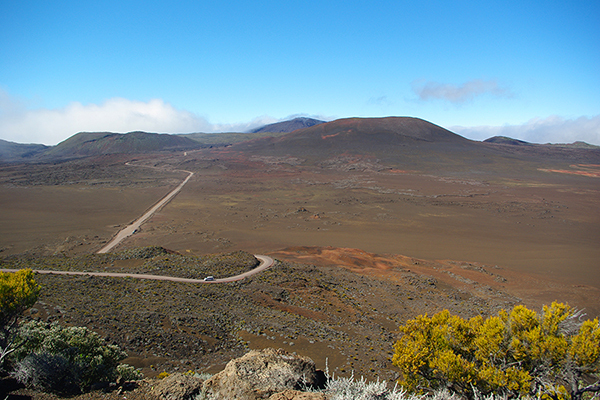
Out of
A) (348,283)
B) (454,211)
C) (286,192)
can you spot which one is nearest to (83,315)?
(348,283)

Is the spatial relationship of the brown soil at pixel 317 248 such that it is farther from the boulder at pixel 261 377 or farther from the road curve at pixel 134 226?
the boulder at pixel 261 377

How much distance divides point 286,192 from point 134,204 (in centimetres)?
2357

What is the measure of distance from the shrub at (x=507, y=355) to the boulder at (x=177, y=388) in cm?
444

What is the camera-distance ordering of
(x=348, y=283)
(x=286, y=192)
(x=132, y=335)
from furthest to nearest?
(x=286, y=192) → (x=348, y=283) → (x=132, y=335)

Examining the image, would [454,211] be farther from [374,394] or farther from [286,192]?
[374,394]

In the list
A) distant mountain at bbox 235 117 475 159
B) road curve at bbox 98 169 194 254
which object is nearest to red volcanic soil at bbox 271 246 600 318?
road curve at bbox 98 169 194 254

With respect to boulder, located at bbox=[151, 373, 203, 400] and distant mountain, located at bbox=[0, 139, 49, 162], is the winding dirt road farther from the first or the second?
distant mountain, located at bbox=[0, 139, 49, 162]

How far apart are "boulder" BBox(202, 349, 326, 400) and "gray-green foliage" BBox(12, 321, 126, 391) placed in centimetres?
333

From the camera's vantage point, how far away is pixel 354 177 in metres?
69.4

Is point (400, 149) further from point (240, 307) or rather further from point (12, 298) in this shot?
point (12, 298)

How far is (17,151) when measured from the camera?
15100 cm

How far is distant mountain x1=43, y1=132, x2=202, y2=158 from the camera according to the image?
13650cm

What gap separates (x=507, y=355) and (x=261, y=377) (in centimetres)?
544

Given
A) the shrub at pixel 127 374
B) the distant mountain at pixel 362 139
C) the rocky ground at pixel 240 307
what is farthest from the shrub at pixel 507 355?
the distant mountain at pixel 362 139
